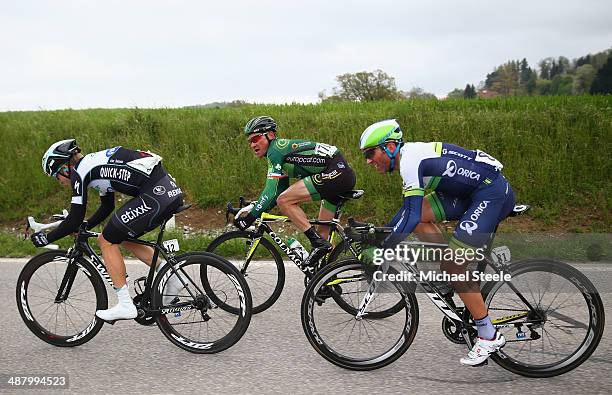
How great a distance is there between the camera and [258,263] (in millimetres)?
5969

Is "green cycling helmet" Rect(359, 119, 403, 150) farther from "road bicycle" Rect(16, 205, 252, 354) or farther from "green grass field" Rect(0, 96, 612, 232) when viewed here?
"green grass field" Rect(0, 96, 612, 232)

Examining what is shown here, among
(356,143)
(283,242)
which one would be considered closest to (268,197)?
(283,242)

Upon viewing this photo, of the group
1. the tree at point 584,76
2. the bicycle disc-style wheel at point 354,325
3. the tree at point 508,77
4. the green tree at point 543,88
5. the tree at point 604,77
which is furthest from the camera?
the tree at point 508,77

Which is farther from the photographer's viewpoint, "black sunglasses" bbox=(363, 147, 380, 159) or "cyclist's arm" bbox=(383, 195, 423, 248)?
"black sunglasses" bbox=(363, 147, 380, 159)

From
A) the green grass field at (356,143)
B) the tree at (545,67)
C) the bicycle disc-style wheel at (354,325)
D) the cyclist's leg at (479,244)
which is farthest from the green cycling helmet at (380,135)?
the tree at (545,67)

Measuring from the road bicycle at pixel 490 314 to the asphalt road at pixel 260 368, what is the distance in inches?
5.8

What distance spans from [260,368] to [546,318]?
7.23 ft

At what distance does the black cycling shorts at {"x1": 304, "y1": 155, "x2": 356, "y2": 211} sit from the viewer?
5816 mm

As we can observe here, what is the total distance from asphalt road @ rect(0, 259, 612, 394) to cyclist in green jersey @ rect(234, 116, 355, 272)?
1.03 meters

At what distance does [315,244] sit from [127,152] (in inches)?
79.0

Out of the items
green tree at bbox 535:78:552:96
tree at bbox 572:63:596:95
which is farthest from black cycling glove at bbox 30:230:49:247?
tree at bbox 572:63:596:95

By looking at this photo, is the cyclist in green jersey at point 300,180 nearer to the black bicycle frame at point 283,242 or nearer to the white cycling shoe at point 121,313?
the black bicycle frame at point 283,242

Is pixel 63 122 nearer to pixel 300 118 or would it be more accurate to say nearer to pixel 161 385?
pixel 300 118

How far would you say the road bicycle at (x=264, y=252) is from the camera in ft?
18.9
